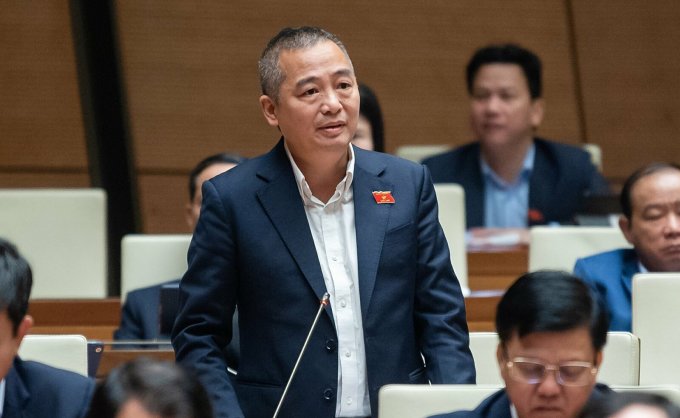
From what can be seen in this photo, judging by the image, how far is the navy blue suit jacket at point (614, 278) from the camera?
3.79 m

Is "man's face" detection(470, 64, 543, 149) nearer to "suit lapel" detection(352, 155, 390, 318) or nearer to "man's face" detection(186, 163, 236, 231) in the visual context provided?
"man's face" detection(186, 163, 236, 231)

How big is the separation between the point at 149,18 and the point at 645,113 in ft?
8.10

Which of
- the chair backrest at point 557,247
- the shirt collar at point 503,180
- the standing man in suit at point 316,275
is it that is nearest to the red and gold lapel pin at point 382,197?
the standing man in suit at point 316,275

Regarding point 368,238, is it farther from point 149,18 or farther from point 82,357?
point 149,18

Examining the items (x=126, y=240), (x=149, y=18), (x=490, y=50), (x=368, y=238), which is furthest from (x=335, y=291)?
(x=149, y=18)

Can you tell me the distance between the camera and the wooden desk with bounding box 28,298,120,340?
173 inches

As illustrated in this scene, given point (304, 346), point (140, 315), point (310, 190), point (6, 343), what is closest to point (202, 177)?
point (140, 315)

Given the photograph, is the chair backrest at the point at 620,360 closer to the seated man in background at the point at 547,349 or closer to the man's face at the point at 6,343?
the seated man in background at the point at 547,349

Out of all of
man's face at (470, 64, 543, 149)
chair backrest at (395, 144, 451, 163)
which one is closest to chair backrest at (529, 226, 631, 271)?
man's face at (470, 64, 543, 149)

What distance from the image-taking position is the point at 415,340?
2914 millimetres

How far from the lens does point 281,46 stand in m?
2.89

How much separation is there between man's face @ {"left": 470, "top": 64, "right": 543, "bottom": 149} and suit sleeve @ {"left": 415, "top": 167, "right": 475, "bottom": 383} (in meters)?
2.49

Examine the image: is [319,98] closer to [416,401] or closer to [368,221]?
[368,221]

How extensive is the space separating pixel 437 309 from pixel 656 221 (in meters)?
1.29
